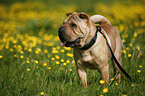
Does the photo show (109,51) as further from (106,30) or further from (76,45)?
(76,45)

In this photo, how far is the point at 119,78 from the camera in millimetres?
2736

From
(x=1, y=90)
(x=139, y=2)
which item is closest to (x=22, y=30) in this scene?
(x=1, y=90)

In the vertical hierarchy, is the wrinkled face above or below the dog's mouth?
above

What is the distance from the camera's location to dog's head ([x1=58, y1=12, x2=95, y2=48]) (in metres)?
2.03

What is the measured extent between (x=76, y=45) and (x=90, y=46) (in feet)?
0.68

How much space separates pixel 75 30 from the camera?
2.05 m

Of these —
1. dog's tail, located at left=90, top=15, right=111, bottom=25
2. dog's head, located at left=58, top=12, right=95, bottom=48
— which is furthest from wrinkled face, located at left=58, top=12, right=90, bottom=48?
dog's tail, located at left=90, top=15, right=111, bottom=25

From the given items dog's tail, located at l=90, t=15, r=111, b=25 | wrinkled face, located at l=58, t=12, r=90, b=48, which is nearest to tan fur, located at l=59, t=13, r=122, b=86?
wrinkled face, located at l=58, t=12, r=90, b=48

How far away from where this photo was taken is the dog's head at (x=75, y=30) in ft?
6.64

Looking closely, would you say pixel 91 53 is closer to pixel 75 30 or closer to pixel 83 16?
pixel 75 30

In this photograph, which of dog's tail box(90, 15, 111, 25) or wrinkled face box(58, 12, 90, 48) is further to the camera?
dog's tail box(90, 15, 111, 25)

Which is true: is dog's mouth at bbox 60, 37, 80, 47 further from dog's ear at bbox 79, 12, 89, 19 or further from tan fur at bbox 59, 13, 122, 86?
dog's ear at bbox 79, 12, 89, 19

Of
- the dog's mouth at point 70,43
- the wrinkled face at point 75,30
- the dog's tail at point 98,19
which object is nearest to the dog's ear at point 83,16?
the wrinkled face at point 75,30

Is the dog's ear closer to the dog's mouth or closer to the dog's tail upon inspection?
→ the dog's mouth
